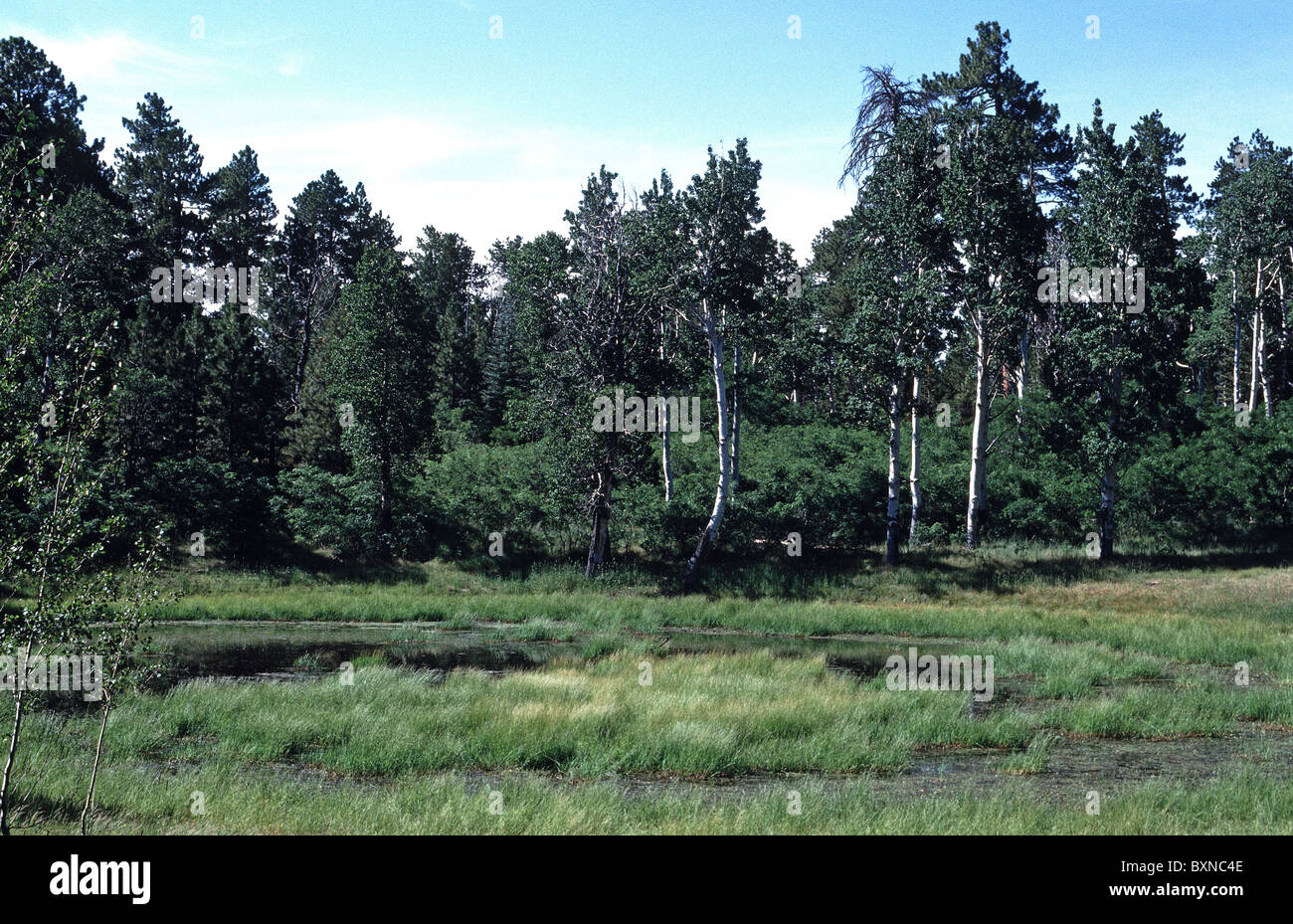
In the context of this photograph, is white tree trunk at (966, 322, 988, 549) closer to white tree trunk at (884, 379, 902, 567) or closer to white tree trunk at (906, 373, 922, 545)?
white tree trunk at (906, 373, 922, 545)

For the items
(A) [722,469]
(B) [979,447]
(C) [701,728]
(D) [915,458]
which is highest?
(B) [979,447]

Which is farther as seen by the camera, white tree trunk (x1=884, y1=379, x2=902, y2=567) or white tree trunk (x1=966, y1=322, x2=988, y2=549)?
white tree trunk (x1=884, y1=379, x2=902, y2=567)

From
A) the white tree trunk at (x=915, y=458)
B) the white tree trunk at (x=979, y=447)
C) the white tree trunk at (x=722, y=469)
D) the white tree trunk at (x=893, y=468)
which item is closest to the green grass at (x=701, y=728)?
the white tree trunk at (x=722, y=469)

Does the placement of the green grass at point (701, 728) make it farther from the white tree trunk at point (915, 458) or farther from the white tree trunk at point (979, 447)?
the white tree trunk at point (915, 458)

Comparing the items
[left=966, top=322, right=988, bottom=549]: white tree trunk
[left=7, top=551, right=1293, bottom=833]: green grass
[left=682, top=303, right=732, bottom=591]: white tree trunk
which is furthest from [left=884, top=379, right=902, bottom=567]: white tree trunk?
[left=682, top=303, right=732, bottom=591]: white tree trunk

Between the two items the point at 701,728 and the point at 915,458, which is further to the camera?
the point at 915,458

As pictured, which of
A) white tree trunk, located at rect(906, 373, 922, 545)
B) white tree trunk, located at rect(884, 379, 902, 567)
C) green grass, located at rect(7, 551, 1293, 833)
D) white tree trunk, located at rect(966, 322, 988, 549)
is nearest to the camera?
green grass, located at rect(7, 551, 1293, 833)

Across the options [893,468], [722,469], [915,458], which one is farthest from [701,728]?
[915,458]

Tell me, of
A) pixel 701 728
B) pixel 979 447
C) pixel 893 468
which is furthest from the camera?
pixel 893 468

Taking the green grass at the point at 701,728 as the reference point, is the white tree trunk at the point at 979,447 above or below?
above

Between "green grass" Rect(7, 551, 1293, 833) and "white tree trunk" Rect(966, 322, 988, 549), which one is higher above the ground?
"white tree trunk" Rect(966, 322, 988, 549)

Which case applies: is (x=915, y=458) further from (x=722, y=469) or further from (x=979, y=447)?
(x=722, y=469)

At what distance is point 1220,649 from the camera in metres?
24.8
